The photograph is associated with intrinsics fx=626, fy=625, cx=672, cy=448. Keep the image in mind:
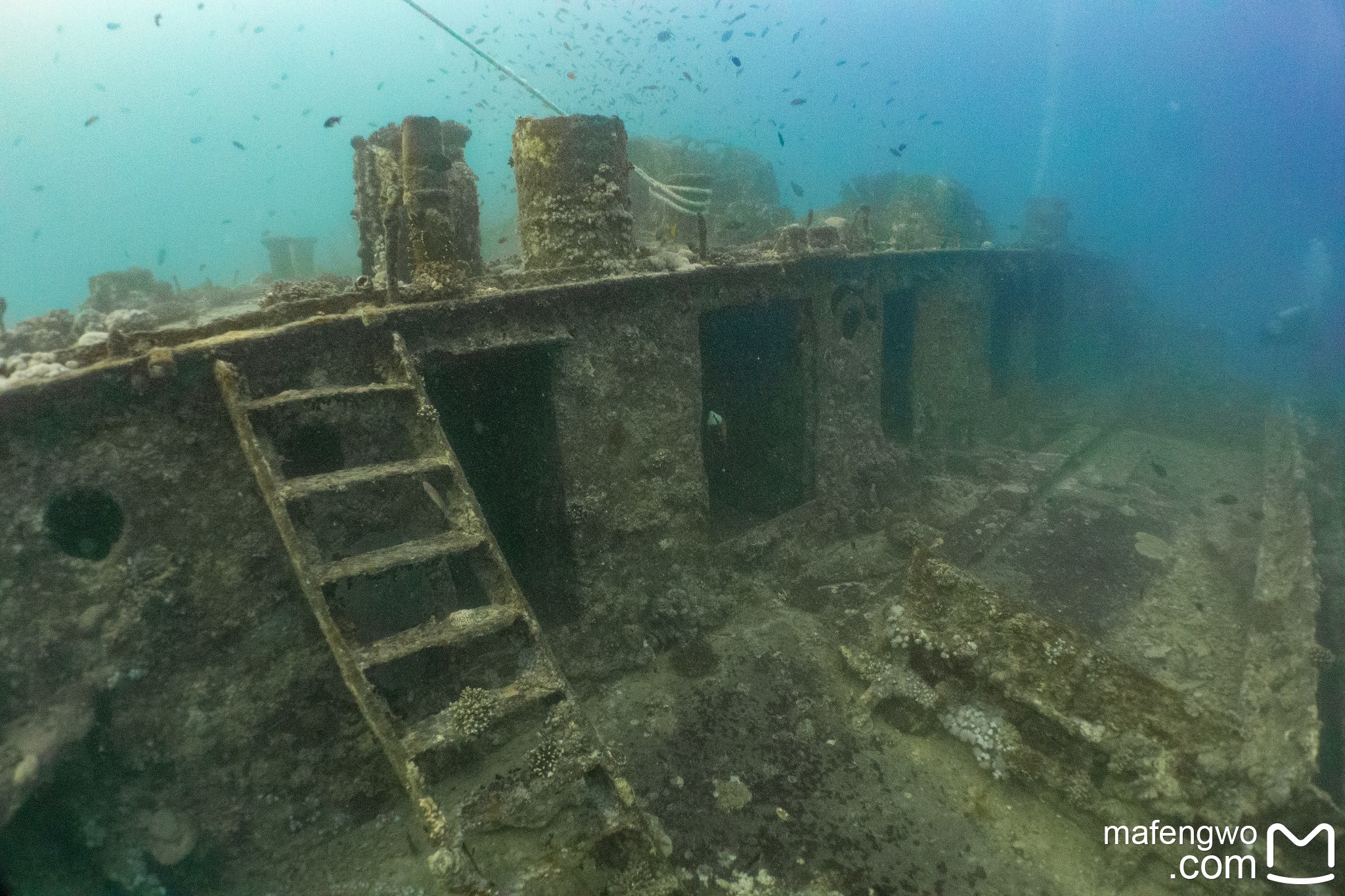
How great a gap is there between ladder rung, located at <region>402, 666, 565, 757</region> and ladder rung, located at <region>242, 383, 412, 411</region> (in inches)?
74.5

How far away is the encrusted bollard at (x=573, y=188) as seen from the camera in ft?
17.9

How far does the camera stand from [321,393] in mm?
3547

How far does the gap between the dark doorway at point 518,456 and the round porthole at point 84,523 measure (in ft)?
6.58

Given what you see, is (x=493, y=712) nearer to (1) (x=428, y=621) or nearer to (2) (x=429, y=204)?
(1) (x=428, y=621)

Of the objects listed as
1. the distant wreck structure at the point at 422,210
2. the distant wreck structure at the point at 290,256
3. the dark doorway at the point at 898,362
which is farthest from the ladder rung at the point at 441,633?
the distant wreck structure at the point at 290,256

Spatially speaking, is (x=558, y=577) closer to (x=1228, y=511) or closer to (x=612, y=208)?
(x=612, y=208)

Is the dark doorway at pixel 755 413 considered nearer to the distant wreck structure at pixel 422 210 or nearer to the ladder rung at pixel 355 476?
the distant wreck structure at pixel 422 210

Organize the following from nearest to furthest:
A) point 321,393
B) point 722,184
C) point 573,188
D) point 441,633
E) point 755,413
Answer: point 441,633, point 321,393, point 573,188, point 755,413, point 722,184

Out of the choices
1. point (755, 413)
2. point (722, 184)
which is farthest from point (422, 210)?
point (722, 184)

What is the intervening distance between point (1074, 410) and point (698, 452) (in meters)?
11.9

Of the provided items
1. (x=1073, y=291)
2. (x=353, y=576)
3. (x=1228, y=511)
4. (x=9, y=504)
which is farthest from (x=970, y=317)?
(x=9, y=504)

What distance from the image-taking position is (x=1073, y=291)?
1642cm

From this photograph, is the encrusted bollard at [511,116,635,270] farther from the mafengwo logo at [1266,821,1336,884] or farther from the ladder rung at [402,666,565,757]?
the mafengwo logo at [1266,821,1336,884]

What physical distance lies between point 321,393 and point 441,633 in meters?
1.58
